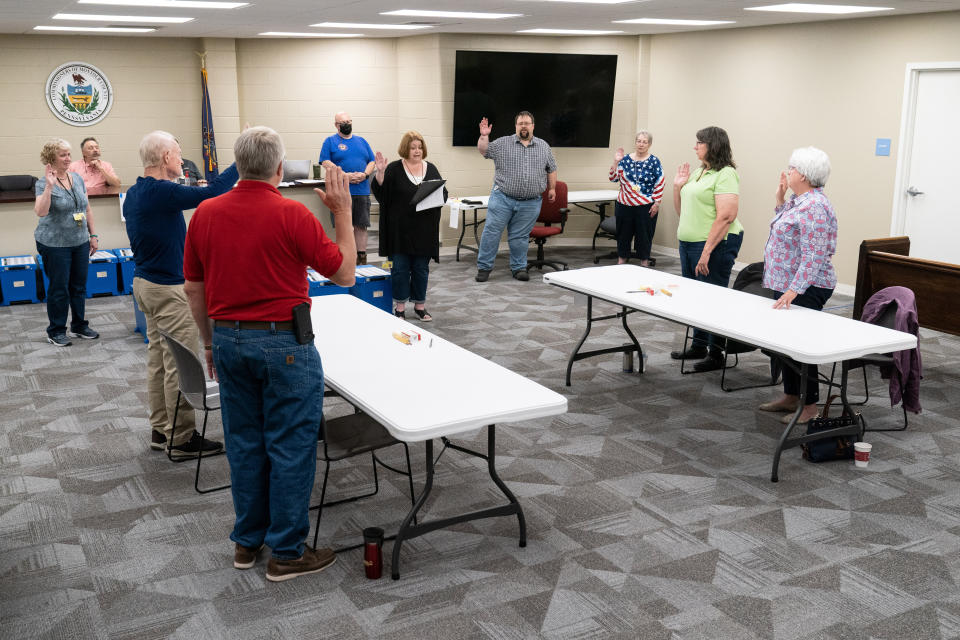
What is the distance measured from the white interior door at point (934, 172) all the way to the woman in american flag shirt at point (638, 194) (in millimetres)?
2446

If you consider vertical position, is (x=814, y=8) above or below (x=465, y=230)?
above

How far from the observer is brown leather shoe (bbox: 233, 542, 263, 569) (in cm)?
342

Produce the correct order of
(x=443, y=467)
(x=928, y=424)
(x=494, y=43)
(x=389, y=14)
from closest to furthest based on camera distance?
(x=443, y=467), (x=928, y=424), (x=389, y=14), (x=494, y=43)

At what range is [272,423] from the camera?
3.16m

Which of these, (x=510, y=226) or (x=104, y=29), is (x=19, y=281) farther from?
(x=510, y=226)

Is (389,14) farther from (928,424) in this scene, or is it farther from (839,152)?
(928,424)

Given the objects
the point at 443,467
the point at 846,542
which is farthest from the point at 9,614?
the point at 846,542

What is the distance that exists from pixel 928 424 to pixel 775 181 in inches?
176

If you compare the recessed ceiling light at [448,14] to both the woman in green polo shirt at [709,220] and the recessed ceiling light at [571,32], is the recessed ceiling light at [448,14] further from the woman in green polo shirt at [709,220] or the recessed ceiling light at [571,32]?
the woman in green polo shirt at [709,220]

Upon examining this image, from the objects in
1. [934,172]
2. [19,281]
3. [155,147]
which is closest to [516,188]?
[934,172]

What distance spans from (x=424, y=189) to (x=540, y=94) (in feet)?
13.5

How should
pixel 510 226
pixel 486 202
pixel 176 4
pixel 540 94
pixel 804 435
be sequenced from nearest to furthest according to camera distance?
1. pixel 804 435
2. pixel 176 4
3. pixel 510 226
4. pixel 486 202
5. pixel 540 94

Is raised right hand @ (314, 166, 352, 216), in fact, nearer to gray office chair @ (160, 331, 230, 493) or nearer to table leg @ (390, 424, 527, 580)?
table leg @ (390, 424, 527, 580)

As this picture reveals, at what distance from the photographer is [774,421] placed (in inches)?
199
